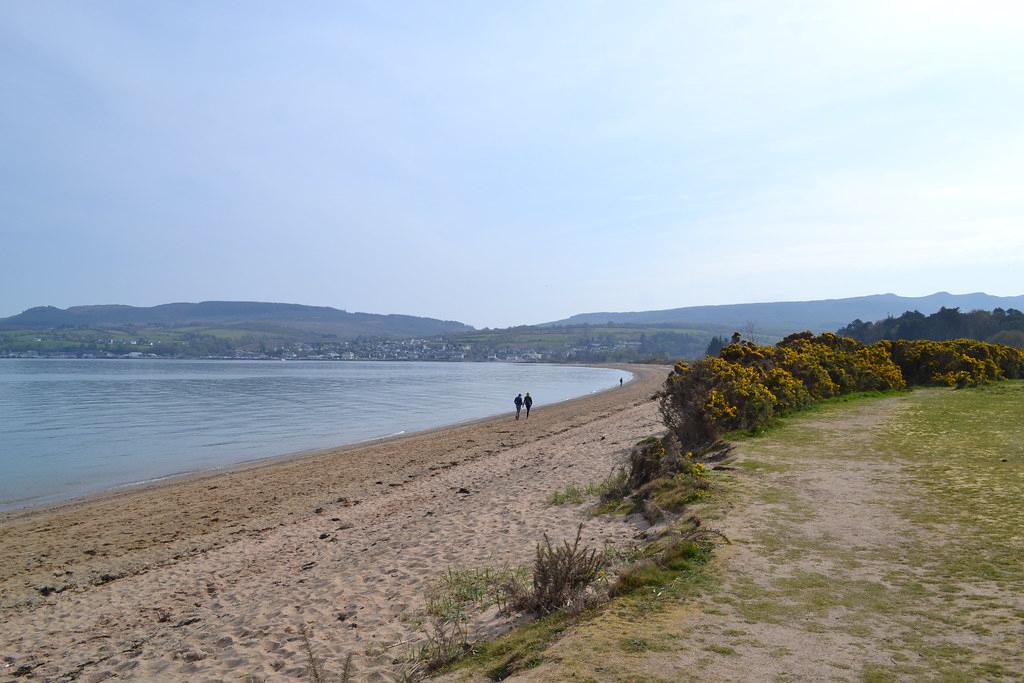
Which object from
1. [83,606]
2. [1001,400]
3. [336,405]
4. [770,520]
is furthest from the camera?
[336,405]

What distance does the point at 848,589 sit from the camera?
5238 millimetres

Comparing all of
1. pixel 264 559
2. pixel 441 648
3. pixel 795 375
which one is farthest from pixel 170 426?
pixel 441 648

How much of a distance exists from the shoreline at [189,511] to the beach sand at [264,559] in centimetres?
6

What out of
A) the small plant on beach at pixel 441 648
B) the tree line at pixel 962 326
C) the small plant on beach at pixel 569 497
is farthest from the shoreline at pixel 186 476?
the tree line at pixel 962 326

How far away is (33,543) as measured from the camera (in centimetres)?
1188

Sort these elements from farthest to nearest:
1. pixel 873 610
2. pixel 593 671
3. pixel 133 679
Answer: pixel 133 679 < pixel 873 610 < pixel 593 671

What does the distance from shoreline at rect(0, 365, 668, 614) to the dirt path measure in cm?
849

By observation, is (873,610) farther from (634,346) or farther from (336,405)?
(634,346)

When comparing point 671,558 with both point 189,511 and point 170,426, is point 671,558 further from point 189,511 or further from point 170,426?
point 170,426

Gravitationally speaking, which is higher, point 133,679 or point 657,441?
point 657,441

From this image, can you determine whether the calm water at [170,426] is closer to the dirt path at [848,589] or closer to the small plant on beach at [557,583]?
the small plant on beach at [557,583]

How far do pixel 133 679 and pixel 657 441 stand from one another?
8320 millimetres

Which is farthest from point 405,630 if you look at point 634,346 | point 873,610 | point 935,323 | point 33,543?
point 634,346

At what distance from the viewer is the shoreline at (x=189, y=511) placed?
33.6 feet
